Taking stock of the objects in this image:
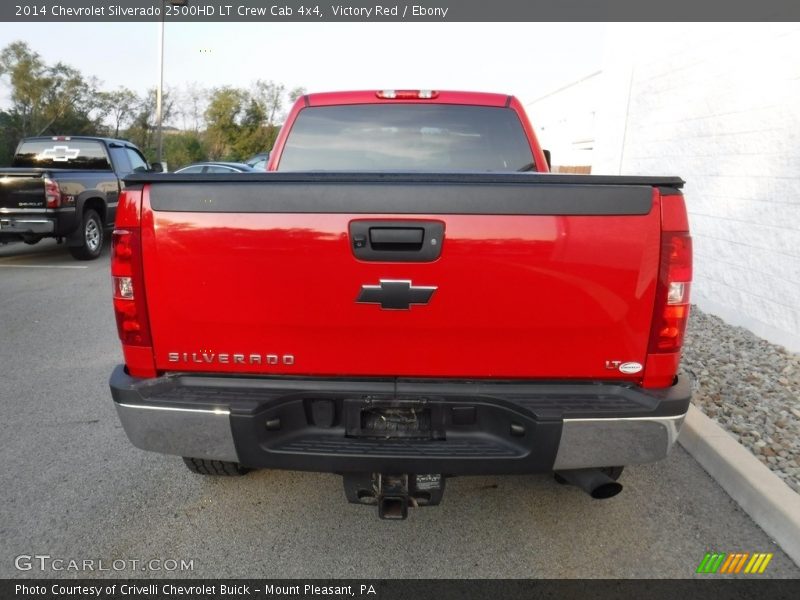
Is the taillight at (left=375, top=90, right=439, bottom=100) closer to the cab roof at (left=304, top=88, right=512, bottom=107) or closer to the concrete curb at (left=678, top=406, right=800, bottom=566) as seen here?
the cab roof at (left=304, top=88, right=512, bottom=107)

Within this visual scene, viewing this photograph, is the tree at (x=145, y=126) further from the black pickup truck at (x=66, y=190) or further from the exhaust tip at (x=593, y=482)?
the exhaust tip at (x=593, y=482)

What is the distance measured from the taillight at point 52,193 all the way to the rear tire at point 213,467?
786cm

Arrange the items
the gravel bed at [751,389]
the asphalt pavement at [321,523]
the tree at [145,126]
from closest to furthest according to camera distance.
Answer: the asphalt pavement at [321,523] → the gravel bed at [751,389] → the tree at [145,126]

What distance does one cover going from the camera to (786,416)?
3.90 m

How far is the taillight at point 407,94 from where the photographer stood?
12.4ft

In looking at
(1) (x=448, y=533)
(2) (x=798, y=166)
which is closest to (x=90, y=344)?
(1) (x=448, y=533)

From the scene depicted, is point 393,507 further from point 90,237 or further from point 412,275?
point 90,237

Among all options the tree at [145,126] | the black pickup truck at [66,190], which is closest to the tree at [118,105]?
the tree at [145,126]

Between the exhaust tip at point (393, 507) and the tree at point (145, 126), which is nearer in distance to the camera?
the exhaust tip at point (393, 507)

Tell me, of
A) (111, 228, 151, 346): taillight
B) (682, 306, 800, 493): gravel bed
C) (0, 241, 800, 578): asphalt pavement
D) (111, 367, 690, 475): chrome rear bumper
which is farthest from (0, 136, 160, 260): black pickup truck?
(682, 306, 800, 493): gravel bed

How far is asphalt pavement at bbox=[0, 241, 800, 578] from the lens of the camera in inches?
101

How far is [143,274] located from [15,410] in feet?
8.86

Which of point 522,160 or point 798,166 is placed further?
point 798,166

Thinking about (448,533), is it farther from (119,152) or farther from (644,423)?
(119,152)
